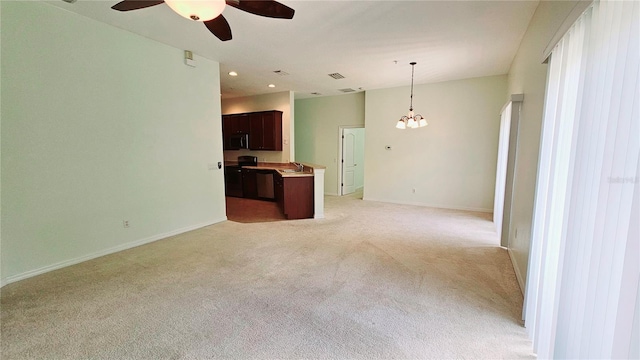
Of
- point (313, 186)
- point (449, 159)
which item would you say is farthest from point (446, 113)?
point (313, 186)

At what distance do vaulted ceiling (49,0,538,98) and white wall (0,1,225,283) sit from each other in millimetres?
364

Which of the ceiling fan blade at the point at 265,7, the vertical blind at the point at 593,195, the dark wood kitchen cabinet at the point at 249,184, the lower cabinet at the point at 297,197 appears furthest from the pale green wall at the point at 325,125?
the vertical blind at the point at 593,195

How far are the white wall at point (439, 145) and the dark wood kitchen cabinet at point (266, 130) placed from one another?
7.71 ft

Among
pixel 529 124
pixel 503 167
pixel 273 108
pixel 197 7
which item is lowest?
pixel 503 167

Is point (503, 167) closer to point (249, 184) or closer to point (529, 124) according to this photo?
point (529, 124)

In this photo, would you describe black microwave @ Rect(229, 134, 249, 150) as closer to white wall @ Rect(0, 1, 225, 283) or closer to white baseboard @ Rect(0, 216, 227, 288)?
white wall @ Rect(0, 1, 225, 283)

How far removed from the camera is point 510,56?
4336mm

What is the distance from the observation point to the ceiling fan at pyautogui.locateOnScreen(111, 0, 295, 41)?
1632 millimetres

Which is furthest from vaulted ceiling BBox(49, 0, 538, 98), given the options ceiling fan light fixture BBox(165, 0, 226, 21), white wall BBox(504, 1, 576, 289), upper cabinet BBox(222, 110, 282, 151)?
upper cabinet BBox(222, 110, 282, 151)

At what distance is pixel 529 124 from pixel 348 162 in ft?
18.6

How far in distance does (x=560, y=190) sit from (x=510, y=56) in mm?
3760

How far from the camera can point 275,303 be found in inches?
92.6

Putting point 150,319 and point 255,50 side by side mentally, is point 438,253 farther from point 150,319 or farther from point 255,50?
point 255,50

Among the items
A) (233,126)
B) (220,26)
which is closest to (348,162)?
(233,126)
